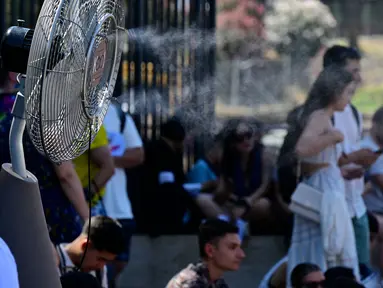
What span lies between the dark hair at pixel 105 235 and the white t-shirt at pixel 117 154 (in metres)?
0.97

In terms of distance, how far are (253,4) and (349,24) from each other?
42.9 inches

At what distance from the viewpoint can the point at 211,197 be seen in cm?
673

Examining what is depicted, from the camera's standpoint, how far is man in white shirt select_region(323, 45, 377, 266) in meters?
4.91

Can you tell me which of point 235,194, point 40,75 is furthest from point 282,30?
point 40,75

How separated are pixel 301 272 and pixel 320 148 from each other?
625 millimetres

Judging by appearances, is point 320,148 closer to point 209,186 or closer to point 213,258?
point 213,258

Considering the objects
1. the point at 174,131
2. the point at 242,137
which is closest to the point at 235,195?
the point at 242,137

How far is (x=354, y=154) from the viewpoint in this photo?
496 cm

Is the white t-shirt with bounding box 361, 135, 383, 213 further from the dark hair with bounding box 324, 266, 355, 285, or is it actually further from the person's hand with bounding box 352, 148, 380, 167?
the dark hair with bounding box 324, 266, 355, 285

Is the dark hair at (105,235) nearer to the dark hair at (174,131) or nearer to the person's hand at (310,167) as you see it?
the person's hand at (310,167)

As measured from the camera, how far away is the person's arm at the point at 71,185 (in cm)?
412

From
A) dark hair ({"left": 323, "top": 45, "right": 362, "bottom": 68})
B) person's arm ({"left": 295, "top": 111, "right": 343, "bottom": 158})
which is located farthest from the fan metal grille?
dark hair ({"left": 323, "top": 45, "right": 362, "bottom": 68})

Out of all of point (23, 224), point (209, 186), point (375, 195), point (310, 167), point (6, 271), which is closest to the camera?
point (6, 271)

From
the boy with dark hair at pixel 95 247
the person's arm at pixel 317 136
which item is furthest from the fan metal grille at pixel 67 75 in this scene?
the person's arm at pixel 317 136
